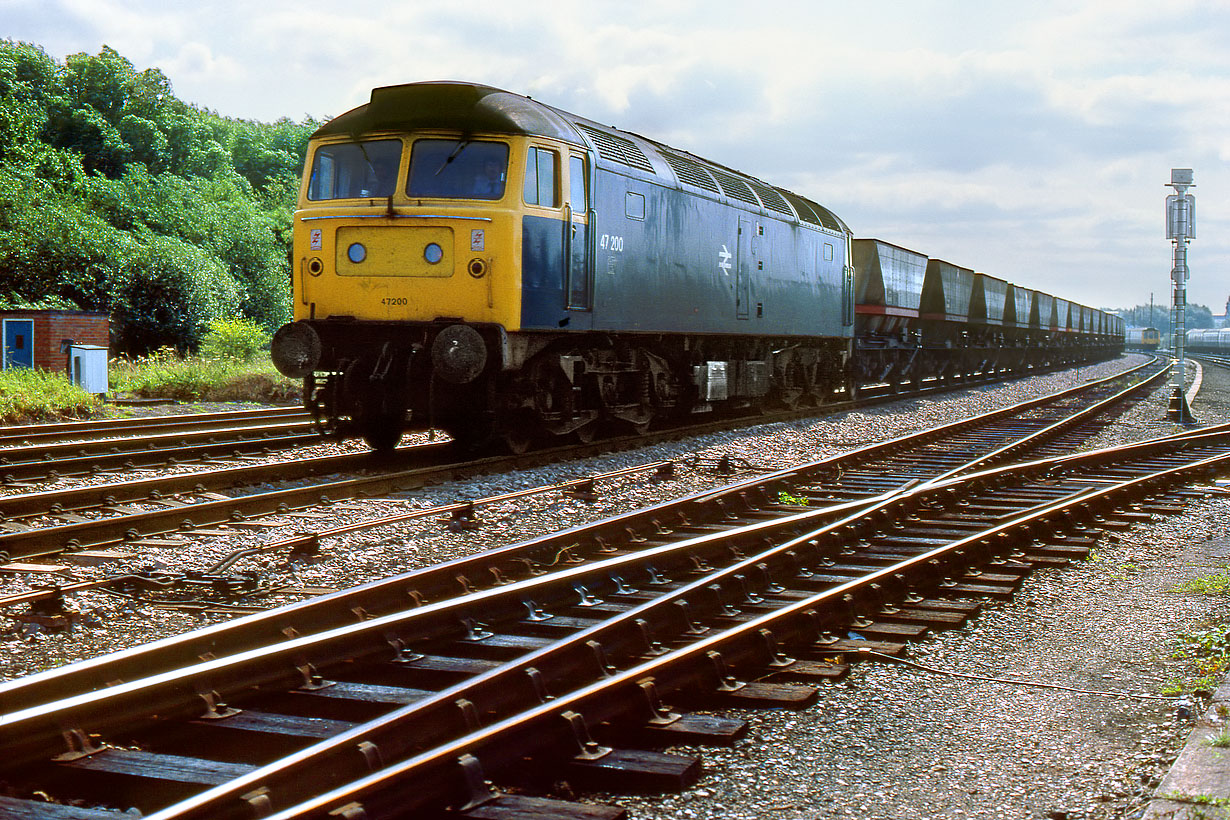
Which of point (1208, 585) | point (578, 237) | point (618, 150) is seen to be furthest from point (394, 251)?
point (1208, 585)

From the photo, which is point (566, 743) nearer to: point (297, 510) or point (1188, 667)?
point (1188, 667)

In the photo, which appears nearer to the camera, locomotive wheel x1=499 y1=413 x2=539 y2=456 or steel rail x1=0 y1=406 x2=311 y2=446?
locomotive wheel x1=499 y1=413 x2=539 y2=456

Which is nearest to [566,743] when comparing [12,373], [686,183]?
[686,183]

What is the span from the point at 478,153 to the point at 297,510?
12.6 ft

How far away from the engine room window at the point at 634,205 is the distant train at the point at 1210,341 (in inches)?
3070

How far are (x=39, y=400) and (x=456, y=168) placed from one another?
8.37 m

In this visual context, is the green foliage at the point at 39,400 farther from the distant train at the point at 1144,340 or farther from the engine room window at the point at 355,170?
the distant train at the point at 1144,340

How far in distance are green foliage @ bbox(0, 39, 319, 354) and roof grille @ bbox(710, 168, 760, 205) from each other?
15.9 meters

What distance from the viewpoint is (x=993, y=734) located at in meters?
4.01

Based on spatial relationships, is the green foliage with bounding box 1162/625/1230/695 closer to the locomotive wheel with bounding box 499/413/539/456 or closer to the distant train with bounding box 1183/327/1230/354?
the locomotive wheel with bounding box 499/413/539/456

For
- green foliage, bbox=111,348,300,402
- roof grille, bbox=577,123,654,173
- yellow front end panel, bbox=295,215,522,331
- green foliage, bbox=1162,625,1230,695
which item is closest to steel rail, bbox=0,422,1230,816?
green foliage, bbox=1162,625,1230,695

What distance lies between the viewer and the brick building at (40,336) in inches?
765

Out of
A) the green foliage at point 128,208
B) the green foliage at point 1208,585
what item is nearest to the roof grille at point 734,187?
the green foliage at point 1208,585

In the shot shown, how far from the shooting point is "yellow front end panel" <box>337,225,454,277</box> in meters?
→ 10.2
